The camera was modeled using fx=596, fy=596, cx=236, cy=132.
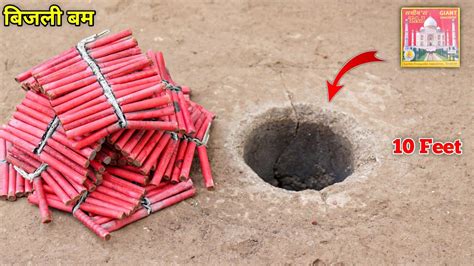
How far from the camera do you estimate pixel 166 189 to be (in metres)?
5.86

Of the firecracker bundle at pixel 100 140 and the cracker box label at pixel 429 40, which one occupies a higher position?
the cracker box label at pixel 429 40

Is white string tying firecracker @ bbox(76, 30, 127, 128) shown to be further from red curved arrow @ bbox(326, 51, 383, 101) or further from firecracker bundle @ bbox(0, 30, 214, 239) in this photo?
red curved arrow @ bbox(326, 51, 383, 101)

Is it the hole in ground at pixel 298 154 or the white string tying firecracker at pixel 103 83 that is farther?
the hole in ground at pixel 298 154

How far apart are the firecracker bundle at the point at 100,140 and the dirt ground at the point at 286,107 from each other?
0.61 ft

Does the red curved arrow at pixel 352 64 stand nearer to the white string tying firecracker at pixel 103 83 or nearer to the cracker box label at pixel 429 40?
the cracker box label at pixel 429 40

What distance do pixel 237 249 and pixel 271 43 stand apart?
11.3 feet

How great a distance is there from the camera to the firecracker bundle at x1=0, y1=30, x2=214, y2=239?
5438 mm

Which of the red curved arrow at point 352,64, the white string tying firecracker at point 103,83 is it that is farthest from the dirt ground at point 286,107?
the white string tying firecracker at point 103,83

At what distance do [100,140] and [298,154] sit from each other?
2663mm

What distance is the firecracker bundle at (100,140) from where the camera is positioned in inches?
214

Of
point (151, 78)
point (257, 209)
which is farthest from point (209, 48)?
point (257, 209)

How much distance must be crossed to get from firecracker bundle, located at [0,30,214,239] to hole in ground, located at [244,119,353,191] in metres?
1.07

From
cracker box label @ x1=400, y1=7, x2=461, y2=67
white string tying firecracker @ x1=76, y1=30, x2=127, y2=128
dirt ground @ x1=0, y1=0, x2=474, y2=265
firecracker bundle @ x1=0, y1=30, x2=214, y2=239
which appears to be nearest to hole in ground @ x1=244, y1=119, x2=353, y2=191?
dirt ground @ x1=0, y1=0, x2=474, y2=265

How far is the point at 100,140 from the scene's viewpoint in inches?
213
